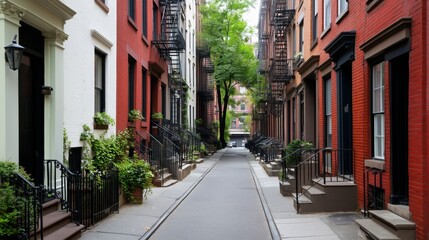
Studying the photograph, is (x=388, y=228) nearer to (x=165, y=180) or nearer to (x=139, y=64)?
(x=165, y=180)

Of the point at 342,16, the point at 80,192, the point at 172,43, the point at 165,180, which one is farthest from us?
the point at 172,43

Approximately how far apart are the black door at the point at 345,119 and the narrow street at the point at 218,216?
2309mm

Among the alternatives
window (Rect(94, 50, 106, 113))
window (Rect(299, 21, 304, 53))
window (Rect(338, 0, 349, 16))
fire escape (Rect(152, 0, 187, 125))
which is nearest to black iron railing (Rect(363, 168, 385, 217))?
window (Rect(338, 0, 349, 16))

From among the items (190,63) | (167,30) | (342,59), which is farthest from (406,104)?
(190,63)

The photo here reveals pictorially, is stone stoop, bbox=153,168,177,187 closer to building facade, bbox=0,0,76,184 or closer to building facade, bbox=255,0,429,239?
building facade, bbox=255,0,429,239

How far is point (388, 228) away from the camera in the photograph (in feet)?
22.1

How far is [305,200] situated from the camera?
10625 millimetres

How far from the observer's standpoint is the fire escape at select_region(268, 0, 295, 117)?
20.8 meters

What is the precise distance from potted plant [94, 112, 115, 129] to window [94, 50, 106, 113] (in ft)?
1.35

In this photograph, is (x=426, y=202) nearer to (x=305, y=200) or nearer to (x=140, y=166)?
(x=305, y=200)

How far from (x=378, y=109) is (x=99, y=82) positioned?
711cm

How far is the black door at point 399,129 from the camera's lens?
7840mm

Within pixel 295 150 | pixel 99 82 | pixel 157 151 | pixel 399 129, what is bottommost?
pixel 157 151

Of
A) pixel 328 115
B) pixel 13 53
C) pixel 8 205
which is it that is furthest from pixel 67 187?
pixel 328 115
